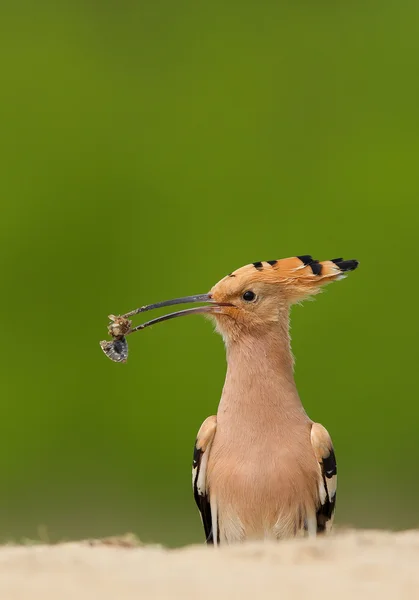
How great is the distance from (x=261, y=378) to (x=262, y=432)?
146mm

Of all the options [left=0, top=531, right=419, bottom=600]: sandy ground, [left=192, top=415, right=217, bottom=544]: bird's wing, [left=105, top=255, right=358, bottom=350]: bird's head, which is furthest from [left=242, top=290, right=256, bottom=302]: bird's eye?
[left=0, top=531, right=419, bottom=600]: sandy ground

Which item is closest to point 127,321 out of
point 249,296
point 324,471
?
point 249,296

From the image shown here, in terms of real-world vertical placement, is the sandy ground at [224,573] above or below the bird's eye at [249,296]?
below

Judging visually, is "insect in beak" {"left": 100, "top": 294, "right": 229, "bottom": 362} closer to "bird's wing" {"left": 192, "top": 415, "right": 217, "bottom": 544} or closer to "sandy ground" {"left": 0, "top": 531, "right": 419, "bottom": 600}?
"bird's wing" {"left": 192, "top": 415, "right": 217, "bottom": 544}

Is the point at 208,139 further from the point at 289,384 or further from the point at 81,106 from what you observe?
the point at 289,384

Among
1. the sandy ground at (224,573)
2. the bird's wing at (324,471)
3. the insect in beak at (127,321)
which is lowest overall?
the sandy ground at (224,573)

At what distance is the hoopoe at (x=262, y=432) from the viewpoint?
9.70 ft

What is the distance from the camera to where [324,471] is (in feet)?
9.84

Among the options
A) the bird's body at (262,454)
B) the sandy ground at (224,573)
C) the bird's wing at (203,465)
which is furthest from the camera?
the bird's wing at (203,465)

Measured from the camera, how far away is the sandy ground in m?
2.04

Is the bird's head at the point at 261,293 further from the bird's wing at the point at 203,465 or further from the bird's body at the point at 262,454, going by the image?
the bird's wing at the point at 203,465

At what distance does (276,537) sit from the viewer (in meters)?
2.97

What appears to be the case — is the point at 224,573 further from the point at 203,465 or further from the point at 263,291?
the point at 263,291

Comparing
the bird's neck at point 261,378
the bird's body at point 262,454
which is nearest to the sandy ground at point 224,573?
the bird's body at point 262,454
